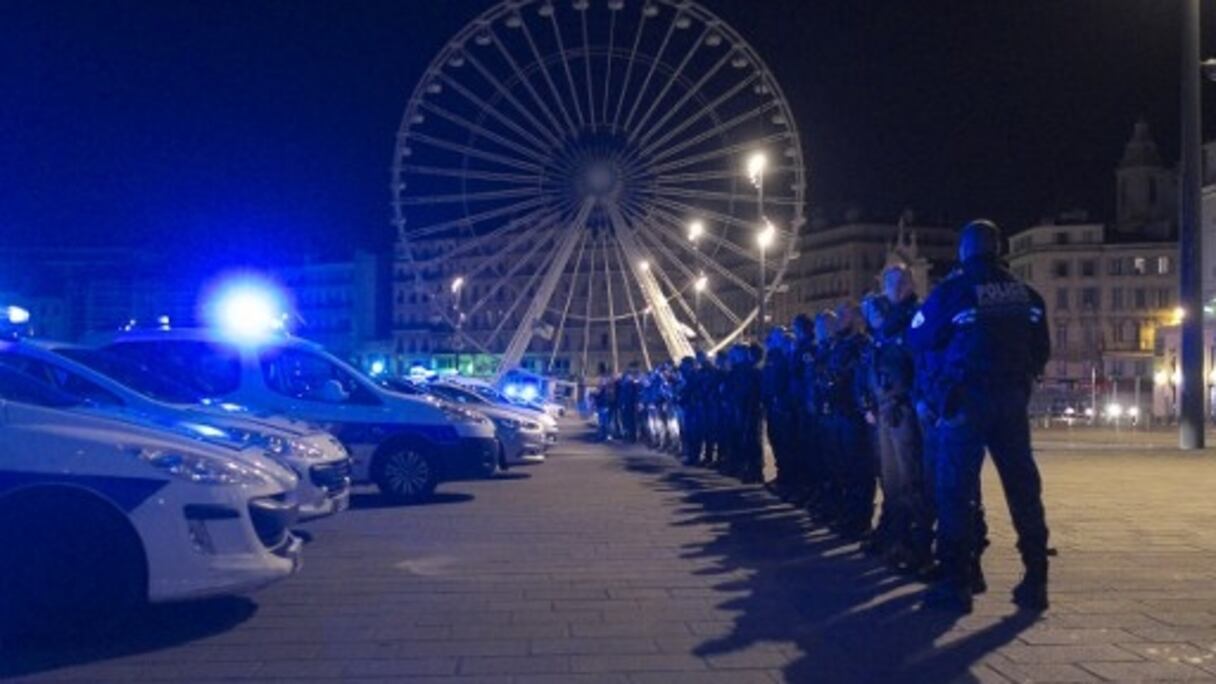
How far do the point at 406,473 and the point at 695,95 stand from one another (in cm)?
2316

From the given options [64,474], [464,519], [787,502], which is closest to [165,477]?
[64,474]

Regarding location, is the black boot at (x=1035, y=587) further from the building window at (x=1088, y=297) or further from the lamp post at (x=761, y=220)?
the building window at (x=1088, y=297)

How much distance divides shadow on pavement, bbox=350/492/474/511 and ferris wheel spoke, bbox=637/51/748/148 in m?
20.7

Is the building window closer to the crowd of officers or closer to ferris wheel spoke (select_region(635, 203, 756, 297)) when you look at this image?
ferris wheel spoke (select_region(635, 203, 756, 297))

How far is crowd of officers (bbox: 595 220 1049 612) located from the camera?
7.62 meters

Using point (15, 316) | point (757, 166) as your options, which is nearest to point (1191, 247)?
point (757, 166)

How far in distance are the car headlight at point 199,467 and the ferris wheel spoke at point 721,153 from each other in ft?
93.5

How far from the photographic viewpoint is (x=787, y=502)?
14242 mm

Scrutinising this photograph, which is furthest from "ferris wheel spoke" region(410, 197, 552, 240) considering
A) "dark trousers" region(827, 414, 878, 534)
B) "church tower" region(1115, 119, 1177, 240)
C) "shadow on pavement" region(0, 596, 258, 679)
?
"church tower" region(1115, 119, 1177, 240)

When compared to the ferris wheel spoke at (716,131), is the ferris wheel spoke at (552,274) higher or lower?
lower

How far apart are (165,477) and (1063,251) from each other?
96665 mm

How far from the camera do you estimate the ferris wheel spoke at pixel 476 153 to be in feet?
116

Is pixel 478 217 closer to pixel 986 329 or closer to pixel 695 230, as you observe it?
pixel 695 230

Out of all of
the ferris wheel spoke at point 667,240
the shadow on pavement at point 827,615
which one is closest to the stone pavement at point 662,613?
the shadow on pavement at point 827,615
